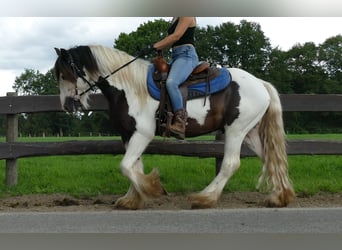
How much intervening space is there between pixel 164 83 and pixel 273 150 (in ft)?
5.72

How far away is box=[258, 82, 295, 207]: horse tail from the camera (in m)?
6.09

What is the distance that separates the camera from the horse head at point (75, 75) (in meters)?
6.01

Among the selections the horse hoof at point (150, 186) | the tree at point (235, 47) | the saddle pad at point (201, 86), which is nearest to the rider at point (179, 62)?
the saddle pad at point (201, 86)

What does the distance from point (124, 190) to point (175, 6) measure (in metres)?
4.33

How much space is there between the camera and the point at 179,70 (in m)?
5.86

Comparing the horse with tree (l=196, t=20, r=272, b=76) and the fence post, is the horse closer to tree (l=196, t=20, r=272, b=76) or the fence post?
the fence post

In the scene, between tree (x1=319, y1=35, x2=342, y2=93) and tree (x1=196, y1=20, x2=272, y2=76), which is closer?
tree (x1=196, y1=20, x2=272, y2=76)

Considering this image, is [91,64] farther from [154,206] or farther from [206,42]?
[206,42]

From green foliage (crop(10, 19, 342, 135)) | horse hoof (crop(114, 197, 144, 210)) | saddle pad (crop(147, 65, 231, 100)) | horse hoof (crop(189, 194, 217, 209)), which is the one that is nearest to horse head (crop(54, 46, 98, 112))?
saddle pad (crop(147, 65, 231, 100))

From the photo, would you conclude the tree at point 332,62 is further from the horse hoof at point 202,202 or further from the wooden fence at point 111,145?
the horse hoof at point 202,202

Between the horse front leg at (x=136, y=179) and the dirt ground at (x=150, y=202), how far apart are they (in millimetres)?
230

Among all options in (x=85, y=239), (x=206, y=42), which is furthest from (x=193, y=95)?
(x=206, y=42)

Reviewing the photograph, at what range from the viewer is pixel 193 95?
5953 millimetres

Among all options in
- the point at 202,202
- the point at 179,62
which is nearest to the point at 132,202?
the point at 202,202
